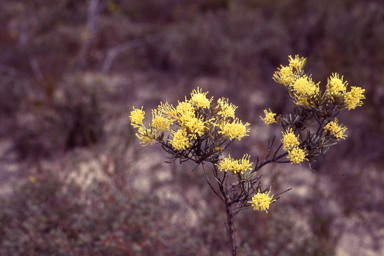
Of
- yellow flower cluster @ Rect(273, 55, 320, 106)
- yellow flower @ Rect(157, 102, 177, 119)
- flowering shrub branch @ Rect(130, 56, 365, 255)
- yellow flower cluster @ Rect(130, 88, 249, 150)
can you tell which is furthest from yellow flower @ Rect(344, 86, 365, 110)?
yellow flower @ Rect(157, 102, 177, 119)

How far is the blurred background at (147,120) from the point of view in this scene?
2.96m

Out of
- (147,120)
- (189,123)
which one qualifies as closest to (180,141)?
(189,123)

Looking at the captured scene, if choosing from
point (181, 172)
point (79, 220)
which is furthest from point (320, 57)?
point (79, 220)

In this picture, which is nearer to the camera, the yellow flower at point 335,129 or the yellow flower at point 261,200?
the yellow flower at point 261,200

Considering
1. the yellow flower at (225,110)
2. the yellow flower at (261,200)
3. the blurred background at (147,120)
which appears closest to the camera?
the yellow flower at (261,200)

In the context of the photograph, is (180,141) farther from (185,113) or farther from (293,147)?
(293,147)

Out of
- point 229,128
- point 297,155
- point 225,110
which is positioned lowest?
point 297,155

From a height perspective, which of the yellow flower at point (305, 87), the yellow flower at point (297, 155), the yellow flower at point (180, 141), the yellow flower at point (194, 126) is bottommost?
the yellow flower at point (297, 155)

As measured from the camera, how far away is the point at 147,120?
6078 millimetres

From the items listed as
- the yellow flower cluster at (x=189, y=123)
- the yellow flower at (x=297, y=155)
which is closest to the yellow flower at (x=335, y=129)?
the yellow flower at (x=297, y=155)

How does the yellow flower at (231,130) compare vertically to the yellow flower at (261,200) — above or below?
above

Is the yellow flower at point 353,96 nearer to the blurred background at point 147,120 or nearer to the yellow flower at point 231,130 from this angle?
the yellow flower at point 231,130

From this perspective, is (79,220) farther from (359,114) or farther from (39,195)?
(359,114)

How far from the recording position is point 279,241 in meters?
2.94
